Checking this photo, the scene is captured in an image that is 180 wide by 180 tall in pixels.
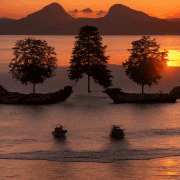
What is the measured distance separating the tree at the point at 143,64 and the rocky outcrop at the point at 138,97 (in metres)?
3.68

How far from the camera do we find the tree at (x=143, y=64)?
93.4 meters

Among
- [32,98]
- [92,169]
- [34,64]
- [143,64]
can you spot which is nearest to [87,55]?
[34,64]

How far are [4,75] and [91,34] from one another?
3338 centimetres

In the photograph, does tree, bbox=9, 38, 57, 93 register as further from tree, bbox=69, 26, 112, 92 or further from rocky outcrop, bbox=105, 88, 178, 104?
rocky outcrop, bbox=105, 88, 178, 104

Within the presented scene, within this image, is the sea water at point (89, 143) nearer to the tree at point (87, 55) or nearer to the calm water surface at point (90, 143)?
the calm water surface at point (90, 143)

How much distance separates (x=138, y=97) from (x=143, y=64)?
21.8 ft

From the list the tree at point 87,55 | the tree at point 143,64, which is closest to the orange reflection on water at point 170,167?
the tree at point 143,64

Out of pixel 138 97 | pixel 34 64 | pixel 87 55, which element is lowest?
pixel 138 97

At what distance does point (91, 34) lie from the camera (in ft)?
340

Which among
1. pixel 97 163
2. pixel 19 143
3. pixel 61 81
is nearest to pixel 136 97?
pixel 61 81

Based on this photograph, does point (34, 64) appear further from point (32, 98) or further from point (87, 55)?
point (87, 55)

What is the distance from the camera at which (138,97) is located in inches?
3595

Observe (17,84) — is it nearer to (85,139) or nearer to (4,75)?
(4,75)

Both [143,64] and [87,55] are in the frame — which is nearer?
[143,64]
